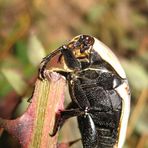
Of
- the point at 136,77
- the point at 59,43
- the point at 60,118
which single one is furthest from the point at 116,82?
the point at 59,43

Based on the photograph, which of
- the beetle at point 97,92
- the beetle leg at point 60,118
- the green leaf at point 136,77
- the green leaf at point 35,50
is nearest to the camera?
the beetle leg at point 60,118

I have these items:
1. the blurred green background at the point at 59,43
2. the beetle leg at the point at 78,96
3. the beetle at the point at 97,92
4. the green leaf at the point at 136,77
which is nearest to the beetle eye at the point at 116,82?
the beetle at the point at 97,92

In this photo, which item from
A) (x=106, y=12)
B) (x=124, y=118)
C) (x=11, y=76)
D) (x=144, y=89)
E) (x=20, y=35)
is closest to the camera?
(x=124, y=118)

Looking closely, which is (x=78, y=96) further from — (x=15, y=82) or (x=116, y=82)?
(x=15, y=82)

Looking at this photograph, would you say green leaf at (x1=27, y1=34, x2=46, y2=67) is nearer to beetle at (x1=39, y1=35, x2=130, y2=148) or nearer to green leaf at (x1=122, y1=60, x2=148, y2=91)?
beetle at (x1=39, y1=35, x2=130, y2=148)

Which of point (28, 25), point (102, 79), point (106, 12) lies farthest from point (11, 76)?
point (106, 12)

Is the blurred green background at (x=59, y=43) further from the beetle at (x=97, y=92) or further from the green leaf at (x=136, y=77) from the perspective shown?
the beetle at (x=97, y=92)

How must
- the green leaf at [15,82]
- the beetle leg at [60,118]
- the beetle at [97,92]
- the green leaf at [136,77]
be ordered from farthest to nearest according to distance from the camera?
the green leaf at [136,77]
the green leaf at [15,82]
the beetle at [97,92]
the beetle leg at [60,118]

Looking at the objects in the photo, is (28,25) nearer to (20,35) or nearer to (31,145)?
(20,35)
